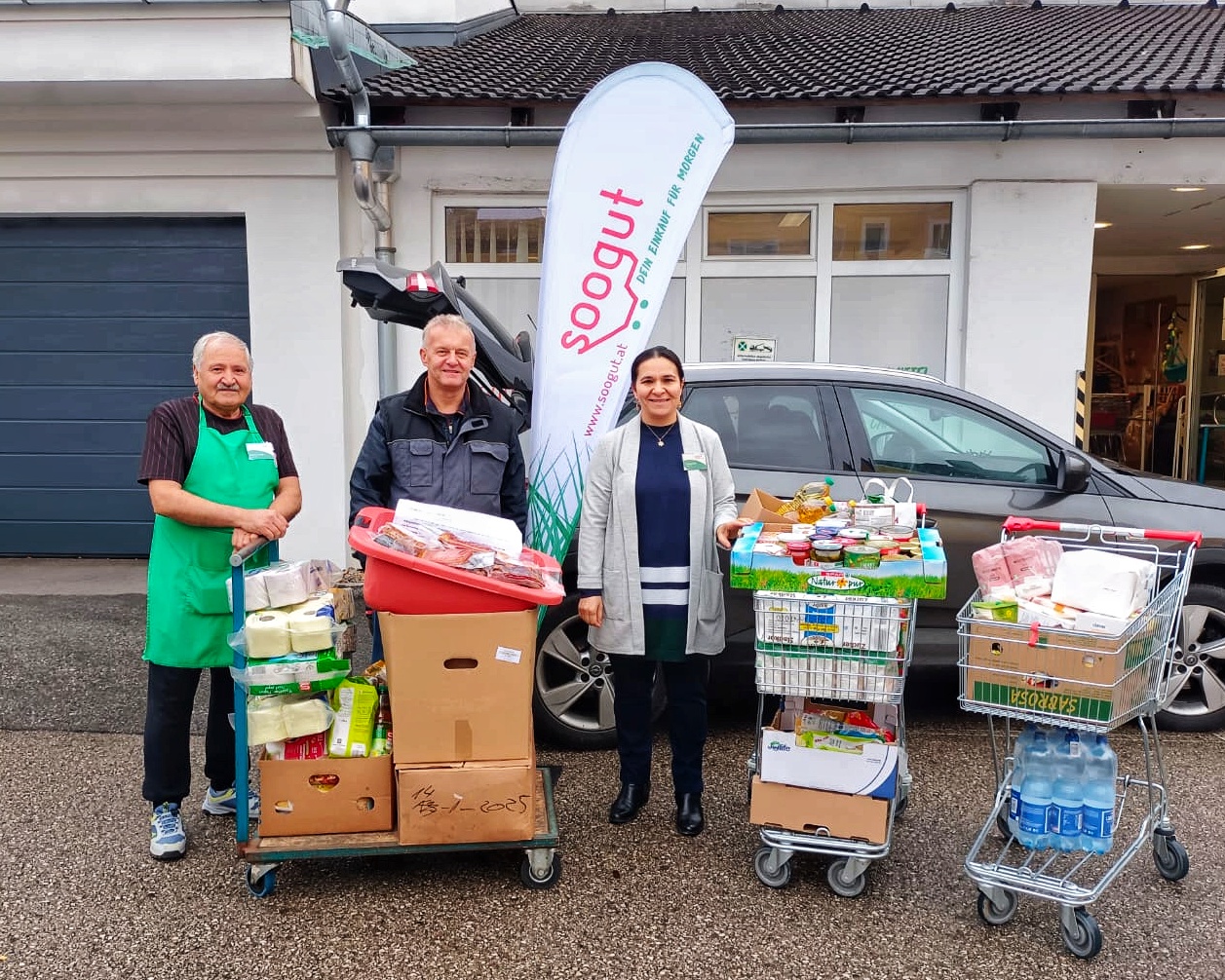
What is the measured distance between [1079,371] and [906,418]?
13.7 ft

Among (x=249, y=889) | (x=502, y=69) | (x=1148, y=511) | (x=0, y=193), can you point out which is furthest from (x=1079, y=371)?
(x=0, y=193)

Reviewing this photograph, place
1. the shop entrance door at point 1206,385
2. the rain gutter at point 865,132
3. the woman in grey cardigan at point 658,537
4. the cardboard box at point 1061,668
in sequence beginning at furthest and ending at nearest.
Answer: the shop entrance door at point 1206,385 < the rain gutter at point 865,132 < the woman in grey cardigan at point 658,537 < the cardboard box at point 1061,668

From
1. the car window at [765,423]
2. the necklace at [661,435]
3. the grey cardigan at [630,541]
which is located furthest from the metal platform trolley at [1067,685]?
the car window at [765,423]

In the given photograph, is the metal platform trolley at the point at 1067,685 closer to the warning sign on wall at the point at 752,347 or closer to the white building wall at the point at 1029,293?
the white building wall at the point at 1029,293

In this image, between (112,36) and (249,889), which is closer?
(249,889)

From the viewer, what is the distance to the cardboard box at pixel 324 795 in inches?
123

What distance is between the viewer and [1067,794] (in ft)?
9.83

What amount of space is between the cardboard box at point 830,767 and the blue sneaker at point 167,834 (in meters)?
2.08

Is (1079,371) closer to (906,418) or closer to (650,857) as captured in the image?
(906,418)

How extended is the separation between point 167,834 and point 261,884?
53 cm

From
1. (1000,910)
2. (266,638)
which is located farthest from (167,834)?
(1000,910)

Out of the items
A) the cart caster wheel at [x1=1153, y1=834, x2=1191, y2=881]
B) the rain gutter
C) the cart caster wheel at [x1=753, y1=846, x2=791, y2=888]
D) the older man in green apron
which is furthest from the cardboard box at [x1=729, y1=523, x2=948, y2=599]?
the rain gutter

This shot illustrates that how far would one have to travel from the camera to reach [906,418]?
4.56 meters

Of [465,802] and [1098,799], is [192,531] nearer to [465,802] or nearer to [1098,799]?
[465,802]
